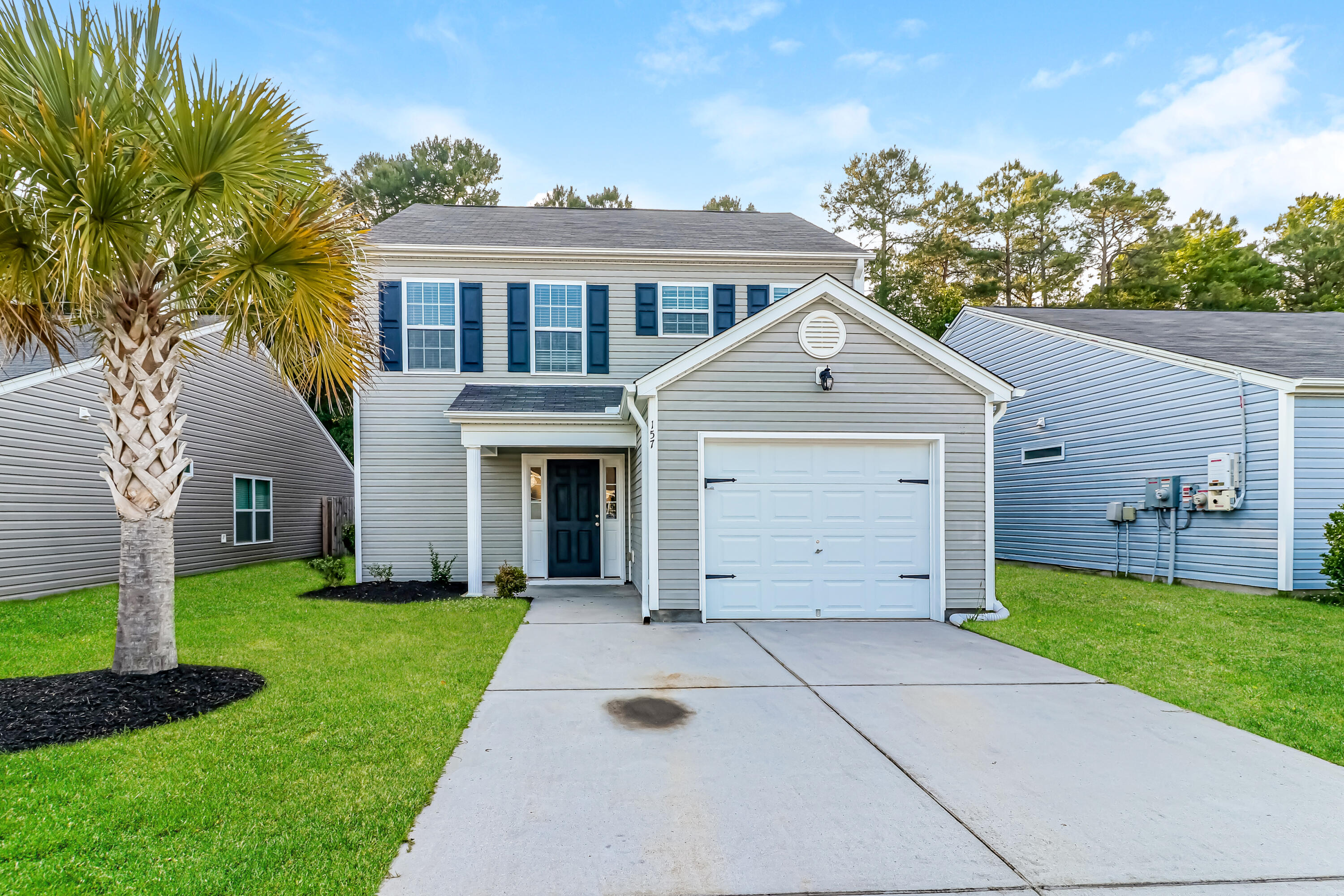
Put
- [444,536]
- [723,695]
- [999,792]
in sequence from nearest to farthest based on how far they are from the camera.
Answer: [999,792], [723,695], [444,536]

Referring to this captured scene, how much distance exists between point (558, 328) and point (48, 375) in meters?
6.90

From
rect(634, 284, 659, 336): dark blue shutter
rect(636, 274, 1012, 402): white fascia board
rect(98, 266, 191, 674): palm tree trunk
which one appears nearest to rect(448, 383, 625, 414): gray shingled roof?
rect(634, 284, 659, 336): dark blue shutter

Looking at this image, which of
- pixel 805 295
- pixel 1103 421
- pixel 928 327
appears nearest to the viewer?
pixel 805 295

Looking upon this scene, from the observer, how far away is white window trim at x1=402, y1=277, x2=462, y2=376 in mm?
11195

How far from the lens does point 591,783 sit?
11.8 feet

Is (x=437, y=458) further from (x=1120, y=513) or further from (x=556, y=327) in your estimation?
(x=1120, y=513)

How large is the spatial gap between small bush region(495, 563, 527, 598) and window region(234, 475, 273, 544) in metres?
6.96

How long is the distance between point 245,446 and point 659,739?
1286 centimetres

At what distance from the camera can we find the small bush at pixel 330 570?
412 inches

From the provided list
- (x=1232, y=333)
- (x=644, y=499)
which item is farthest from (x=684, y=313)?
(x=1232, y=333)

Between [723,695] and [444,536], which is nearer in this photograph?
[723,695]

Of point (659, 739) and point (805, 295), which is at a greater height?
point (805, 295)

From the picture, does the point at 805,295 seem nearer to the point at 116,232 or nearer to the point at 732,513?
the point at 732,513

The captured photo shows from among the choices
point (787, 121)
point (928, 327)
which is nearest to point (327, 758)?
point (787, 121)
